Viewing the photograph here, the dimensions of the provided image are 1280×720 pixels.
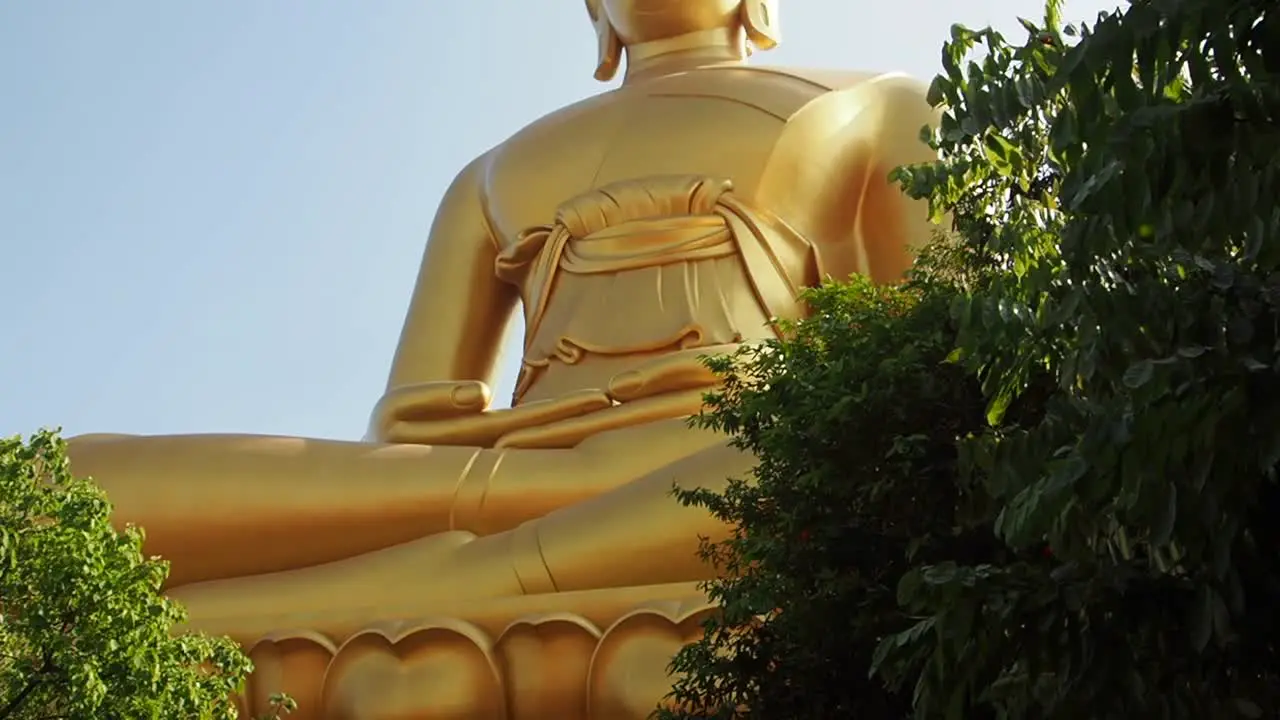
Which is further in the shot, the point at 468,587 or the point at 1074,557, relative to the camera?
the point at 468,587

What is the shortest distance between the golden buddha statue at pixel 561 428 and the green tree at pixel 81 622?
3.71 feet

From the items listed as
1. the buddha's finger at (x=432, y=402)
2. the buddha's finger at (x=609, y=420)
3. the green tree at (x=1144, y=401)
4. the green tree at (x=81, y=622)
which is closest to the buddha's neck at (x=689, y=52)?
the buddha's finger at (x=432, y=402)

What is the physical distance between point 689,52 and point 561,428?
2.14 m

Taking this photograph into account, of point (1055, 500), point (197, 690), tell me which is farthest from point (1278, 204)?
point (197, 690)

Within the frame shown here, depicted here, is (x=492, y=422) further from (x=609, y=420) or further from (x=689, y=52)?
(x=689, y=52)

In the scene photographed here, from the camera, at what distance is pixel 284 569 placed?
6.32 meters

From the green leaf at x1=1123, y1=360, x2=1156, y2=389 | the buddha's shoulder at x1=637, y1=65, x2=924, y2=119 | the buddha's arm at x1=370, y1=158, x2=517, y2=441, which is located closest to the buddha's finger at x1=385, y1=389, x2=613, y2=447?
the buddha's arm at x1=370, y1=158, x2=517, y2=441

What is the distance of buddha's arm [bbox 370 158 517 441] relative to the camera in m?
7.58

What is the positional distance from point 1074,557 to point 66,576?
262 centimetres

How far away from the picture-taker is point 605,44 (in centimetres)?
828

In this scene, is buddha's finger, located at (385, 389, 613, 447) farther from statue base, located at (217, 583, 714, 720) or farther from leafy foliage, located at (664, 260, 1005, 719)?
leafy foliage, located at (664, 260, 1005, 719)

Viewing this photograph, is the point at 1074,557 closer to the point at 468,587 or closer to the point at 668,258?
the point at 468,587

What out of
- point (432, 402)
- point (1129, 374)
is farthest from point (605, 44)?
point (1129, 374)

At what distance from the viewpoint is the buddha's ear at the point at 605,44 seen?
8.27 m
